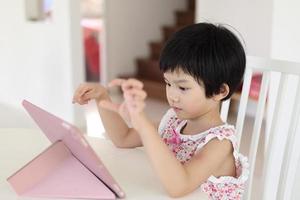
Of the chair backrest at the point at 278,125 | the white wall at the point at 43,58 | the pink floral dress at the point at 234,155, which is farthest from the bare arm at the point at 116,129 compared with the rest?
the white wall at the point at 43,58

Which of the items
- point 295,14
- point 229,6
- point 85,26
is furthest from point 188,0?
point 295,14

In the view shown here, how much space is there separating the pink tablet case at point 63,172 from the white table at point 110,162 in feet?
0.12

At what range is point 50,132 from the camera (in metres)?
0.97

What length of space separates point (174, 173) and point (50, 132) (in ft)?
0.99

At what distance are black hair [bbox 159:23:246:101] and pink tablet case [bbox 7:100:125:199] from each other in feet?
0.93

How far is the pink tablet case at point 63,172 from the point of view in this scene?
0.85m

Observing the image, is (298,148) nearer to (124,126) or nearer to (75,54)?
(124,126)

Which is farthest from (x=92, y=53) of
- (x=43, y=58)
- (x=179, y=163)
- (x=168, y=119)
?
(x=179, y=163)

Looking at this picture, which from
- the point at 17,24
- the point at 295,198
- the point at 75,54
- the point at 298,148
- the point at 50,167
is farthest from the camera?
the point at 17,24

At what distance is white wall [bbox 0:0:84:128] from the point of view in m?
3.58

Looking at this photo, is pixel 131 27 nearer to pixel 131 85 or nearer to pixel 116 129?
pixel 116 129

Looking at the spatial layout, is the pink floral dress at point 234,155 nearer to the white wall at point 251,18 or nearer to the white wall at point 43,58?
the white wall at point 43,58

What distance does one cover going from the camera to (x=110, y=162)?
1.08 metres

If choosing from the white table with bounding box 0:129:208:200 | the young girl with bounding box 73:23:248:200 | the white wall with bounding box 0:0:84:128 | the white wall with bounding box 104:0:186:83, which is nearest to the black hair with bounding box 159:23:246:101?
the young girl with bounding box 73:23:248:200
